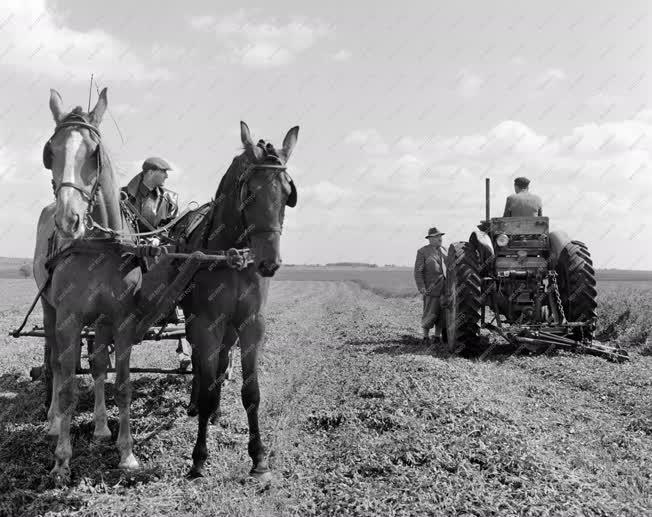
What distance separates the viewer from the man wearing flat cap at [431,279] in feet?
41.9

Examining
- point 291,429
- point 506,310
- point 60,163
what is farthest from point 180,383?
point 506,310

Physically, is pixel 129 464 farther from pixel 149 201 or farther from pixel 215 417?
pixel 149 201

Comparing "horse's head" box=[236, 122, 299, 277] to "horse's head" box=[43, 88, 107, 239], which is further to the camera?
"horse's head" box=[236, 122, 299, 277]

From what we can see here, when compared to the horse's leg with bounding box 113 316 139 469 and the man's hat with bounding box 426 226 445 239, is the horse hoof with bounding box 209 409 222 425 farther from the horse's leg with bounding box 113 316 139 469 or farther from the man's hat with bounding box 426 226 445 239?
the man's hat with bounding box 426 226 445 239

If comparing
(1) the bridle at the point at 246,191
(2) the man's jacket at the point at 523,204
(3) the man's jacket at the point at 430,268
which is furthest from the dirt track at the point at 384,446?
(3) the man's jacket at the point at 430,268

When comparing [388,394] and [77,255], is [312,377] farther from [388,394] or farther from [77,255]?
[77,255]

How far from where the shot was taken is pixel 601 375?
28.4ft

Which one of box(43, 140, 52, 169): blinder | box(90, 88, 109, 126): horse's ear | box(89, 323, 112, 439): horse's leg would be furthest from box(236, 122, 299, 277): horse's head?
box(89, 323, 112, 439): horse's leg

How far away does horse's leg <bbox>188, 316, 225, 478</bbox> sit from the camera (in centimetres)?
479

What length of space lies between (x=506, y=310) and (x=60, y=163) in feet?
28.6

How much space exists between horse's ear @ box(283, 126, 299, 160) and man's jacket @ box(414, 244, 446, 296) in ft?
28.7

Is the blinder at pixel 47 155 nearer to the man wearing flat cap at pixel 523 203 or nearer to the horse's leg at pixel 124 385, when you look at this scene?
Answer: the horse's leg at pixel 124 385

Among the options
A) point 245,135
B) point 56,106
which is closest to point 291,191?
point 245,135

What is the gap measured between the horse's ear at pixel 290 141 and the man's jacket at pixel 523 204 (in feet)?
24.4
